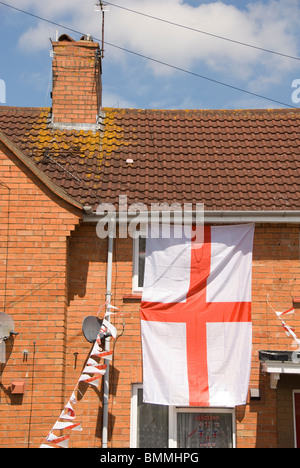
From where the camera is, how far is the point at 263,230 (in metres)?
10.5

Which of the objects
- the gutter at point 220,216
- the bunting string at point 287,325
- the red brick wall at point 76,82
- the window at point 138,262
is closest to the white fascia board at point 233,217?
the gutter at point 220,216

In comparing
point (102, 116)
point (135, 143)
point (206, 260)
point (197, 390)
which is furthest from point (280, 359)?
point (102, 116)

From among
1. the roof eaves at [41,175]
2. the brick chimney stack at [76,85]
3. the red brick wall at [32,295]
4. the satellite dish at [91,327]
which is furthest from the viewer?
the brick chimney stack at [76,85]

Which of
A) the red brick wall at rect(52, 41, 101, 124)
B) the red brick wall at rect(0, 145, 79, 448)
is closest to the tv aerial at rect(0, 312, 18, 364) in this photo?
the red brick wall at rect(0, 145, 79, 448)

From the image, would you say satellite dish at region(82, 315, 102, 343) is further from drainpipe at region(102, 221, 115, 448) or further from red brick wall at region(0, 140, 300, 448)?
red brick wall at region(0, 140, 300, 448)

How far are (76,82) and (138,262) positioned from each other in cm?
463

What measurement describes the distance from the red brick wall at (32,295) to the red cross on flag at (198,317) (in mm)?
1370

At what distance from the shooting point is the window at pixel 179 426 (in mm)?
9664

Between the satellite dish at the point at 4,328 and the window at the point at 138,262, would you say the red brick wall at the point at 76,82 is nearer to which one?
the window at the point at 138,262

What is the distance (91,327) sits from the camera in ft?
31.2

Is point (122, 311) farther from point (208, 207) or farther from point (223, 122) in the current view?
point (223, 122)

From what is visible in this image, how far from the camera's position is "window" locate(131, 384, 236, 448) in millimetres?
9664

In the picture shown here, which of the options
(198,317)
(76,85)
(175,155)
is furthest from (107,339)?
(76,85)
